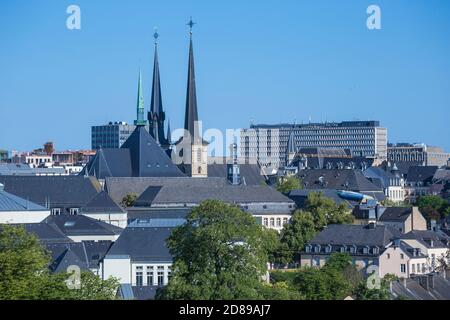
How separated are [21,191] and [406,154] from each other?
377ft

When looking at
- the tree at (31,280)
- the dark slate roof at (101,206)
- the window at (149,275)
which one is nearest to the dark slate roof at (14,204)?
the dark slate roof at (101,206)

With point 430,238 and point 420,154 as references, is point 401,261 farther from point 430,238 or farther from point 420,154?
point 420,154

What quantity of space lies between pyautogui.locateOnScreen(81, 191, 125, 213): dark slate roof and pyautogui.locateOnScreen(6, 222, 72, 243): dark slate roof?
1260cm

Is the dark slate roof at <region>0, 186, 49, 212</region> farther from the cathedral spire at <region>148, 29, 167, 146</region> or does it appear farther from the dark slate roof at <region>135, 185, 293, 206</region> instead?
the cathedral spire at <region>148, 29, 167, 146</region>

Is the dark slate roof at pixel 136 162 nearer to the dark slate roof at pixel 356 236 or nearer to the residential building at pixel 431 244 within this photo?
the dark slate roof at pixel 356 236

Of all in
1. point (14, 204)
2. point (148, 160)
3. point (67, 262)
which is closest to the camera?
point (67, 262)

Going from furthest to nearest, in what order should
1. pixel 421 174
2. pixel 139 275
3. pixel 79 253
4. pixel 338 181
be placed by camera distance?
pixel 421 174 → pixel 338 181 → pixel 139 275 → pixel 79 253

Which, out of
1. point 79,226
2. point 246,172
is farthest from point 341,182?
point 79,226

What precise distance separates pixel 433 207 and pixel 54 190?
94.9ft

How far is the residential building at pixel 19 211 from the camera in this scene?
52.5m

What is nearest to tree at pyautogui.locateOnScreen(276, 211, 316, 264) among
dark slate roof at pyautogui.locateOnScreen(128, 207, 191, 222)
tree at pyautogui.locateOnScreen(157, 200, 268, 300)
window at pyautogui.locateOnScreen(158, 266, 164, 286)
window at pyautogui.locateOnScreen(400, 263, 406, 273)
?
dark slate roof at pyautogui.locateOnScreen(128, 207, 191, 222)

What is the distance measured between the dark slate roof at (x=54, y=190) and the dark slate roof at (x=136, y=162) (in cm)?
1157

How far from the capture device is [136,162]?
80312 millimetres
